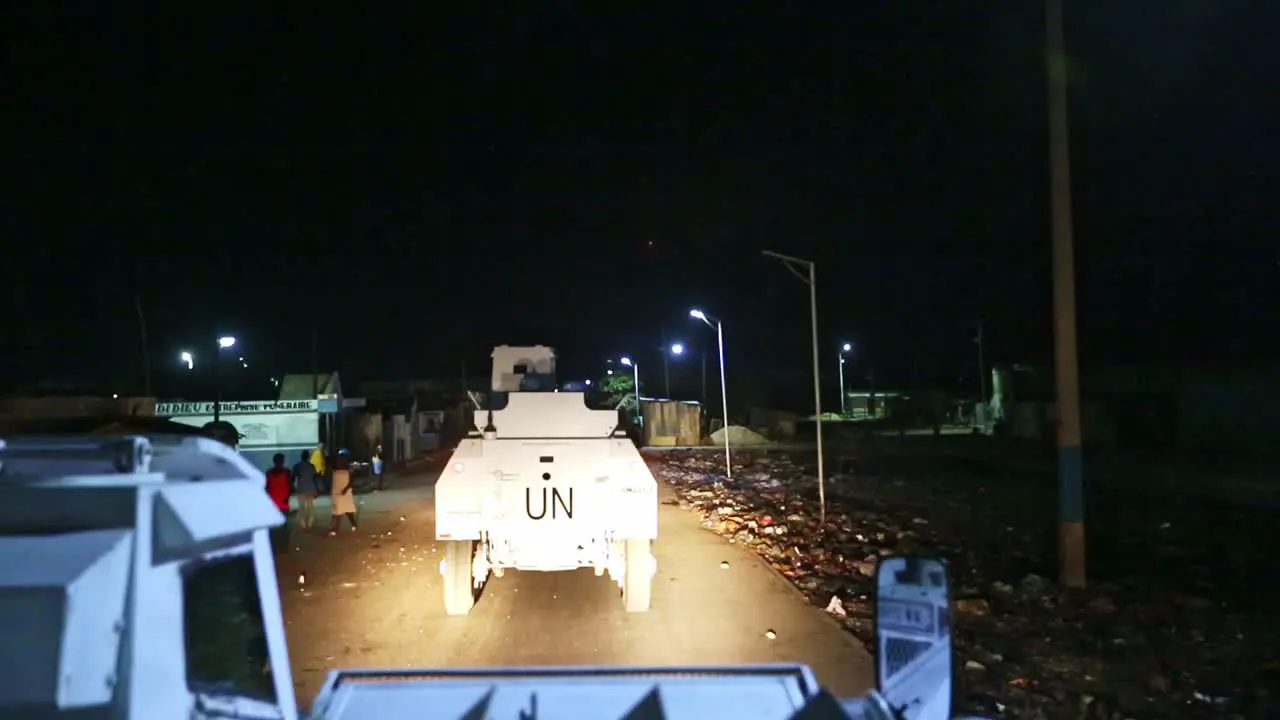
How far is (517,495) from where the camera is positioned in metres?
11.5

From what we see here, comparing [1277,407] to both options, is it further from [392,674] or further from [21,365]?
[21,365]

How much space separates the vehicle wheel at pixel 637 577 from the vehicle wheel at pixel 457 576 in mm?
1703

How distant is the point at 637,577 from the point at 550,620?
1042 millimetres

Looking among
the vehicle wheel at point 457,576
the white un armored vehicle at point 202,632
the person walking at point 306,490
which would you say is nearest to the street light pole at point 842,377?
the person walking at point 306,490

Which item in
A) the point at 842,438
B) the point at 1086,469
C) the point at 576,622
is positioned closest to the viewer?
the point at 576,622

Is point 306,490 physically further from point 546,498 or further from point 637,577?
point 637,577

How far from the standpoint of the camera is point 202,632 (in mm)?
2318

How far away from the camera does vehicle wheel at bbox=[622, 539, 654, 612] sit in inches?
463

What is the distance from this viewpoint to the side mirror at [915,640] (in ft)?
10.2

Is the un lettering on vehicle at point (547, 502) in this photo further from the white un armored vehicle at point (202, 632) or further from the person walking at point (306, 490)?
the person walking at point (306, 490)

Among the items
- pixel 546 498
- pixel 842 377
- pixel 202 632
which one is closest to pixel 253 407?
pixel 546 498

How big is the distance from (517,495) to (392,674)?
307 inches

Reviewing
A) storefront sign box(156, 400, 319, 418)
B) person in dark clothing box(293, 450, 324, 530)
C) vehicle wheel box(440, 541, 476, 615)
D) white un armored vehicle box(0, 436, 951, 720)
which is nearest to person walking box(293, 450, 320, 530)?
person in dark clothing box(293, 450, 324, 530)

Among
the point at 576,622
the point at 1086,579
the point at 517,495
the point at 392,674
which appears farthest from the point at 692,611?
the point at 392,674
